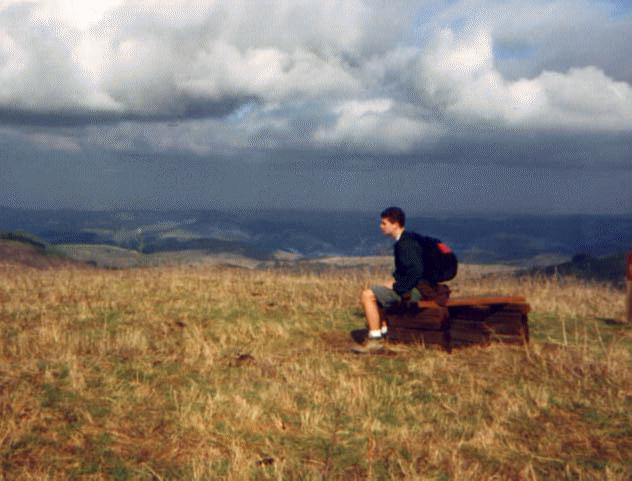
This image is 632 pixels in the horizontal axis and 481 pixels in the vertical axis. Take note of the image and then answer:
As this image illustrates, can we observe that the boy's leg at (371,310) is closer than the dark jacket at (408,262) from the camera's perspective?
No

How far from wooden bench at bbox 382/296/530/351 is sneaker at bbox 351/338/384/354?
1.67 ft

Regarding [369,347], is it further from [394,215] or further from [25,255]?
[25,255]

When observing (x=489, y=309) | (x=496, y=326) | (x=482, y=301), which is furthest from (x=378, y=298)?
(x=496, y=326)

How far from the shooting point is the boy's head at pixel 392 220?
8609 millimetres

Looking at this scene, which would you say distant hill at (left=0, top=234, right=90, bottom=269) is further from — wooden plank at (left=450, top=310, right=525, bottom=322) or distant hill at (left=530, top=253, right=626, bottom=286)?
wooden plank at (left=450, top=310, right=525, bottom=322)

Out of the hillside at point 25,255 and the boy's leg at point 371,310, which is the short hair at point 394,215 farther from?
the hillside at point 25,255

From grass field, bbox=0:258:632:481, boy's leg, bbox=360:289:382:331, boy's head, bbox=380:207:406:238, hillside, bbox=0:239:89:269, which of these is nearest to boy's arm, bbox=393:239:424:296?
boy's head, bbox=380:207:406:238

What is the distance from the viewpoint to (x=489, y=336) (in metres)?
8.99

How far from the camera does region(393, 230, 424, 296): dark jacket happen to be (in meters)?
8.50

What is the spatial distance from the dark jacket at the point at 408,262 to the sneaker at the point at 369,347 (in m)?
0.79

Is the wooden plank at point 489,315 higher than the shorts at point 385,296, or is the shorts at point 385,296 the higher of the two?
the shorts at point 385,296

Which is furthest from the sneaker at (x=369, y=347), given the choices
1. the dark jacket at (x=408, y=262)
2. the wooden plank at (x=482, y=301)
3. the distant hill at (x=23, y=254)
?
the distant hill at (x=23, y=254)

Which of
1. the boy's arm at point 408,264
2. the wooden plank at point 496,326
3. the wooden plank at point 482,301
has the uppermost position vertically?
the boy's arm at point 408,264

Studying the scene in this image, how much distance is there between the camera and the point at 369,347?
852 cm
